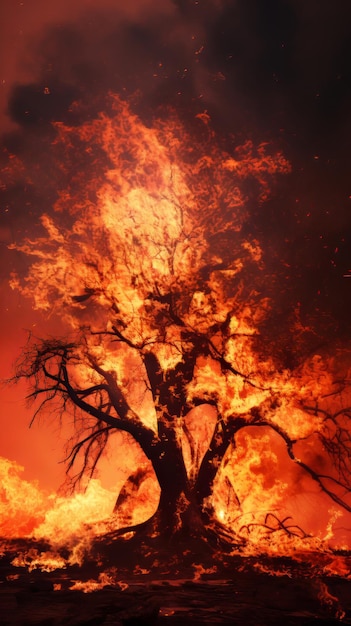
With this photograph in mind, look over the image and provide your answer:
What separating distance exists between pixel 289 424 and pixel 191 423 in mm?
3311

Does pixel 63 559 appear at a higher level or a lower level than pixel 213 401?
lower

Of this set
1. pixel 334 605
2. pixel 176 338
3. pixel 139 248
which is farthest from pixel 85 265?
pixel 334 605

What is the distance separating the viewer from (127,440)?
48.8ft

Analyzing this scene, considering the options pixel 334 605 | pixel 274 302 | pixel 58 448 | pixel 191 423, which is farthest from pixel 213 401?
pixel 58 448

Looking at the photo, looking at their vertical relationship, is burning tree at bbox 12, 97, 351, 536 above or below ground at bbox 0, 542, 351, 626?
above

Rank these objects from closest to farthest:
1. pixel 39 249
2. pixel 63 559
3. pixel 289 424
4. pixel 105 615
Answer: pixel 105 615, pixel 63 559, pixel 289 424, pixel 39 249

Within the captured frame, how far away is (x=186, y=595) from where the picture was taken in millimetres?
8828

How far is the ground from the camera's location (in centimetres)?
738

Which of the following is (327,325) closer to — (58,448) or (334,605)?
(334,605)

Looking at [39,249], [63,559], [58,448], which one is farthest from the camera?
[58,448]

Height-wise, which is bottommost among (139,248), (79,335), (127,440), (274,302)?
(127,440)

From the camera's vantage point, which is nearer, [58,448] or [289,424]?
[289,424]

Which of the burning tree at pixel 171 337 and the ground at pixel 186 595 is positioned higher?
the burning tree at pixel 171 337

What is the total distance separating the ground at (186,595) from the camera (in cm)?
738
